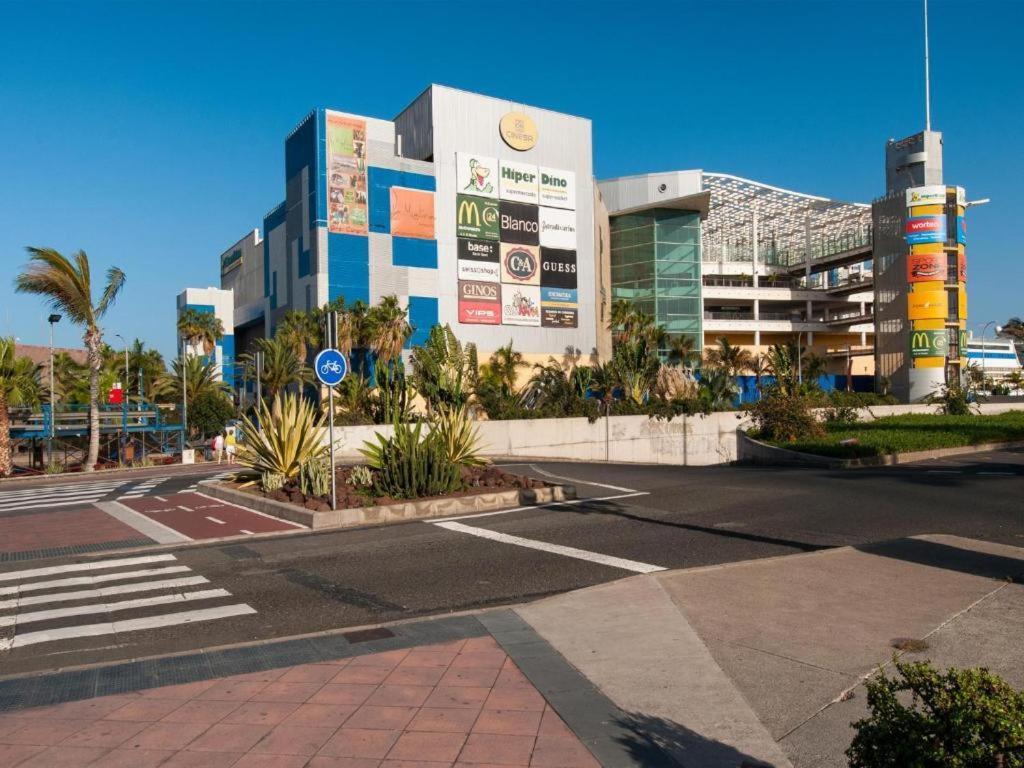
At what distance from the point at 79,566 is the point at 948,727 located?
34.2ft

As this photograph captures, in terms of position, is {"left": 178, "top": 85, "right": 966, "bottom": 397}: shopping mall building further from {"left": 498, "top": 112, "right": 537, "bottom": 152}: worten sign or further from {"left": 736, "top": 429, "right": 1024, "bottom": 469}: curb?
{"left": 736, "top": 429, "right": 1024, "bottom": 469}: curb

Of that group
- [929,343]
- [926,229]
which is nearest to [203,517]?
[929,343]

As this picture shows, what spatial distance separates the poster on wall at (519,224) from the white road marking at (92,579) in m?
43.2

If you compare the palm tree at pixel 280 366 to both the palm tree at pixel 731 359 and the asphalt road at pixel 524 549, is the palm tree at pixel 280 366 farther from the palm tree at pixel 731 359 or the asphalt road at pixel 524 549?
the palm tree at pixel 731 359

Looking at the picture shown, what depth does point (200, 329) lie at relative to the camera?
6312cm

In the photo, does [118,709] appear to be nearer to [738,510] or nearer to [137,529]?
[137,529]

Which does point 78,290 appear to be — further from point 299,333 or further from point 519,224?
point 519,224

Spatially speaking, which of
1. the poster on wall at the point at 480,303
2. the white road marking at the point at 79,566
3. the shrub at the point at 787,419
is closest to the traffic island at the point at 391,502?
the white road marking at the point at 79,566

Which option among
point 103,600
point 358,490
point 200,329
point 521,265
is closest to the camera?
point 103,600

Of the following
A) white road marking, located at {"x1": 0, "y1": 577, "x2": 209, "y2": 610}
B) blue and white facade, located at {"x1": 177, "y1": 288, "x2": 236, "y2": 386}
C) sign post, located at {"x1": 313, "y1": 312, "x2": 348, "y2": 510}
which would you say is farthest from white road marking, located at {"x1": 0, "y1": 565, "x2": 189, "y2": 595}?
blue and white facade, located at {"x1": 177, "y1": 288, "x2": 236, "y2": 386}

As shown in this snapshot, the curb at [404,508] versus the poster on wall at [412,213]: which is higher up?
the poster on wall at [412,213]

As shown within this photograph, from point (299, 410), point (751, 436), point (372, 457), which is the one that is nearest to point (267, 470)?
point (299, 410)

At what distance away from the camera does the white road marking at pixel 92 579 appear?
8984 mm

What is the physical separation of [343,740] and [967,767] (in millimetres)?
3060
